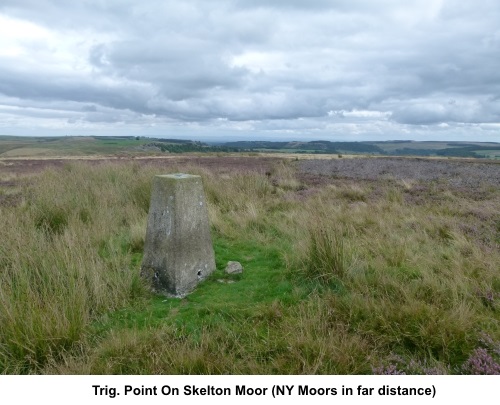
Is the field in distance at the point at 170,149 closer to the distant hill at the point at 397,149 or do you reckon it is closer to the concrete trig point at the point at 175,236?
the distant hill at the point at 397,149

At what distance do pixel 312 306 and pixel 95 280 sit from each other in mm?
2486

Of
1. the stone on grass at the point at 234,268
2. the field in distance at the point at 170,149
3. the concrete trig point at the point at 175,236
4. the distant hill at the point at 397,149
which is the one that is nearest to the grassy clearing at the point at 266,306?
the stone on grass at the point at 234,268

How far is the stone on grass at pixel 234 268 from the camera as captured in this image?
16.9 feet

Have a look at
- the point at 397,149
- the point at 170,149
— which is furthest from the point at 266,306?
the point at 397,149

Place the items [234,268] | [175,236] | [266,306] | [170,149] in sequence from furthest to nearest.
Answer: [170,149] → [234,268] → [175,236] → [266,306]

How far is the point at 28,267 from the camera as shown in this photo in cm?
421

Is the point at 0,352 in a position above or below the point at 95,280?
below

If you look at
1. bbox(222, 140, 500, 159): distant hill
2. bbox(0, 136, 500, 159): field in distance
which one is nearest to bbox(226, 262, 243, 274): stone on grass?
bbox(0, 136, 500, 159): field in distance

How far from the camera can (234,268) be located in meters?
5.19

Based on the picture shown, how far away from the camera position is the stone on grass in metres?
5.15

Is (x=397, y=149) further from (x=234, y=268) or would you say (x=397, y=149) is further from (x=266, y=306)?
(x=266, y=306)

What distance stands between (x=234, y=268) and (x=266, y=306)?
4.57ft

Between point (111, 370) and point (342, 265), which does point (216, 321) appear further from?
point (342, 265)
